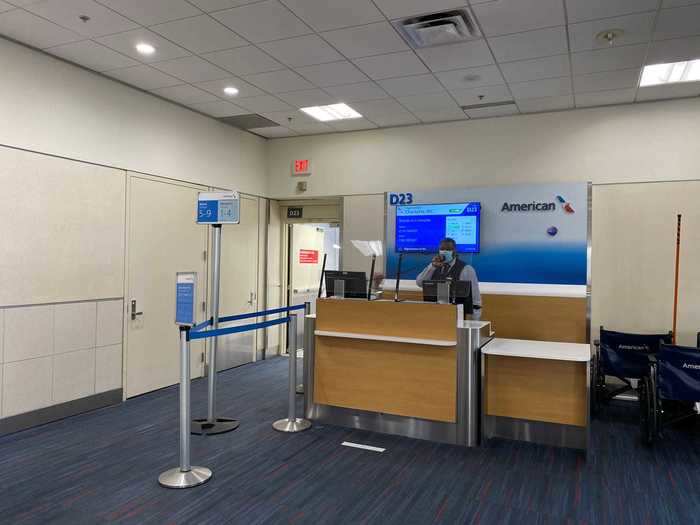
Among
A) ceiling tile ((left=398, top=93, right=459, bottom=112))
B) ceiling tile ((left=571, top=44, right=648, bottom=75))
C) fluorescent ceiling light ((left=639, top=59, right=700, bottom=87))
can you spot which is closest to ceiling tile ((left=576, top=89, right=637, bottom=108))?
fluorescent ceiling light ((left=639, top=59, right=700, bottom=87))

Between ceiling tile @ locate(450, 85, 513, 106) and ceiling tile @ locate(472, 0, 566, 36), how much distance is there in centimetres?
136

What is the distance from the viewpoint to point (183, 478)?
344cm

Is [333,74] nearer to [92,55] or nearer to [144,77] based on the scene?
[144,77]

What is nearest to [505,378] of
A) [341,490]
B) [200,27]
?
[341,490]

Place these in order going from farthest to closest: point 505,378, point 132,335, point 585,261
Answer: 1. point 585,261
2. point 132,335
3. point 505,378

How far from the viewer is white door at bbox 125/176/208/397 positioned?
5531mm

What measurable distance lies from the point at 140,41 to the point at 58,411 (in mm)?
3330

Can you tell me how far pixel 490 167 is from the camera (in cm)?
643

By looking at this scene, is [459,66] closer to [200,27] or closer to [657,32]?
[657,32]

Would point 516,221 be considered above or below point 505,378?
above

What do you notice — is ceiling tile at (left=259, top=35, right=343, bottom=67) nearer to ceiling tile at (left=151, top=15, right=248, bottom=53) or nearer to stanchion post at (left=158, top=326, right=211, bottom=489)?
ceiling tile at (left=151, top=15, right=248, bottom=53)

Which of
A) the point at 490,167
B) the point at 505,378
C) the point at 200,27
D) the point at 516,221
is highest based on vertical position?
the point at 200,27

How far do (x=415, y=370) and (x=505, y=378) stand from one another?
731 mm

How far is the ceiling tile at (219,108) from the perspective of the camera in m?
6.06
